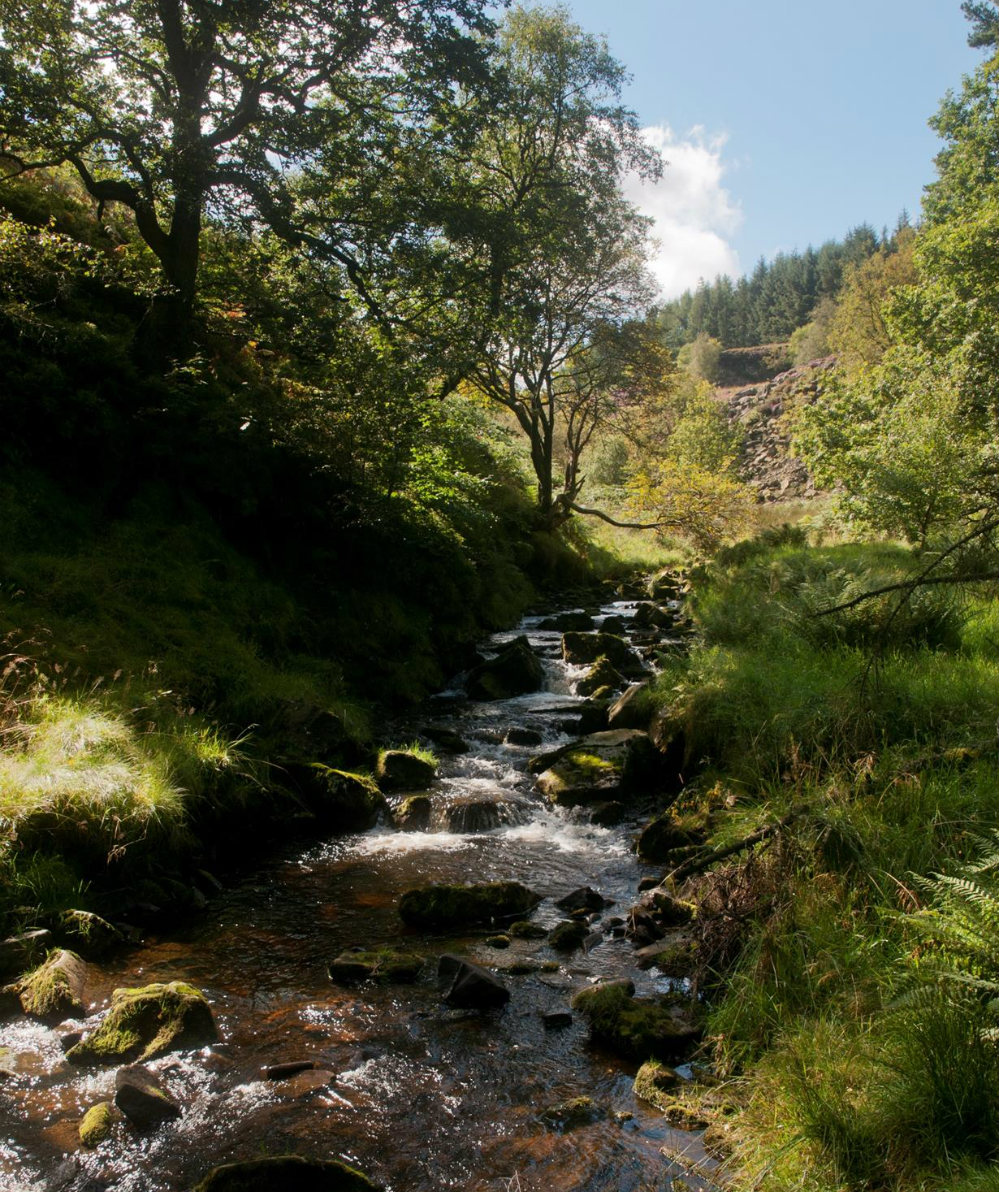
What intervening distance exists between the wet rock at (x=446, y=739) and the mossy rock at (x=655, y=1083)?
6.21 m

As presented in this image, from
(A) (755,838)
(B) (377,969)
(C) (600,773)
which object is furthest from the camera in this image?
(C) (600,773)

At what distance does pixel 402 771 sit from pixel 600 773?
92.7 inches

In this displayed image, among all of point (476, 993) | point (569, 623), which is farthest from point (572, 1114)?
point (569, 623)

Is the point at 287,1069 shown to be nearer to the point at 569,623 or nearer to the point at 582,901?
the point at 582,901

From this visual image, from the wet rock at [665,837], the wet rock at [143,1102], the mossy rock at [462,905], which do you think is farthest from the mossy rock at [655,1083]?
the wet rock at [665,837]

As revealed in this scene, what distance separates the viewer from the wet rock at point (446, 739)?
9.91 metres

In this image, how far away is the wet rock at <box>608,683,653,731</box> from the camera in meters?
9.87

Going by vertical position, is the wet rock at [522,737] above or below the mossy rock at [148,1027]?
below

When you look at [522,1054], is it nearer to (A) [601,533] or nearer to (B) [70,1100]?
(B) [70,1100]

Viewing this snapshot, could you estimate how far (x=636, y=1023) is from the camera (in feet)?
13.4

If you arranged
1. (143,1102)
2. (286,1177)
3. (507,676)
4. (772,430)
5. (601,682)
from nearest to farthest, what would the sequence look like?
(286,1177) → (143,1102) → (601,682) → (507,676) → (772,430)

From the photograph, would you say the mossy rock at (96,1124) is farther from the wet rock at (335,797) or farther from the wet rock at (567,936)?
the wet rock at (335,797)

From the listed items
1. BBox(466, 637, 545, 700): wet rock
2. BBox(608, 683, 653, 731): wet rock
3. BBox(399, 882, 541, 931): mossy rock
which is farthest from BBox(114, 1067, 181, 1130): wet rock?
BBox(466, 637, 545, 700): wet rock

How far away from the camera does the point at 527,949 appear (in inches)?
206
